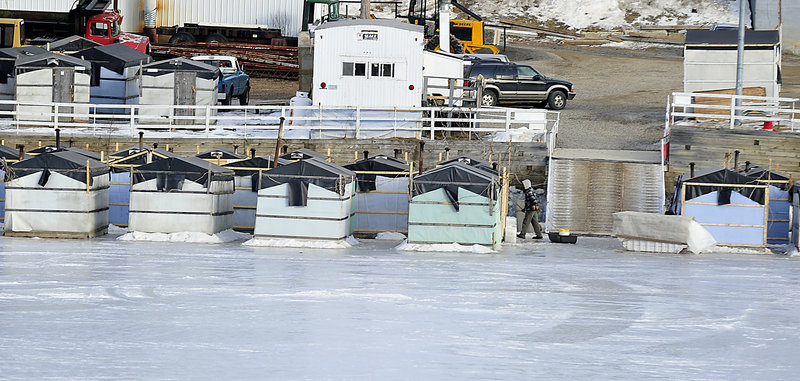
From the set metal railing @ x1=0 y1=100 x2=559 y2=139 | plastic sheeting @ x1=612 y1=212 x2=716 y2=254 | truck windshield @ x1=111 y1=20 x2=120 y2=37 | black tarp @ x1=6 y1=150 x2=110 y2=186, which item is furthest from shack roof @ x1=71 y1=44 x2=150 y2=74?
plastic sheeting @ x1=612 y1=212 x2=716 y2=254

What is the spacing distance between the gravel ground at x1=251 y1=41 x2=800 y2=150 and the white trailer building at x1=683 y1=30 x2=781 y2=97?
1856 millimetres

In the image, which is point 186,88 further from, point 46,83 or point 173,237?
point 173,237

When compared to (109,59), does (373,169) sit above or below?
below

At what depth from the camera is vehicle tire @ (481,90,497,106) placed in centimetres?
3491

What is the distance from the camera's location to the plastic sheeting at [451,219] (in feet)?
68.0

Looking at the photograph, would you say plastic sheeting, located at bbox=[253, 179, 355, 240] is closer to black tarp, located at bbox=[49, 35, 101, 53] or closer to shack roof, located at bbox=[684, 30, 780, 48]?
shack roof, located at bbox=[684, 30, 780, 48]

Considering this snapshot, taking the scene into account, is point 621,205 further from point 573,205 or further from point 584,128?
point 584,128

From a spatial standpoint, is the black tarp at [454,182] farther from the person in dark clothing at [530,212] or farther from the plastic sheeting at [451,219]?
the person in dark clothing at [530,212]

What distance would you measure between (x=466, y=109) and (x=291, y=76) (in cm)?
2110

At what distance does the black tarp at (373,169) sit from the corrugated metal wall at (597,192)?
380 centimetres

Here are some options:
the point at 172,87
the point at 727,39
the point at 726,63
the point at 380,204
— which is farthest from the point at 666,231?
the point at 172,87

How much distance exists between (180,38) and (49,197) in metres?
29.8

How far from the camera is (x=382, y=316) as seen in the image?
44.1 ft

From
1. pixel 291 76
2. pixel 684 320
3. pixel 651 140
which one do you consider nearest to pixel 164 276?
pixel 684 320
